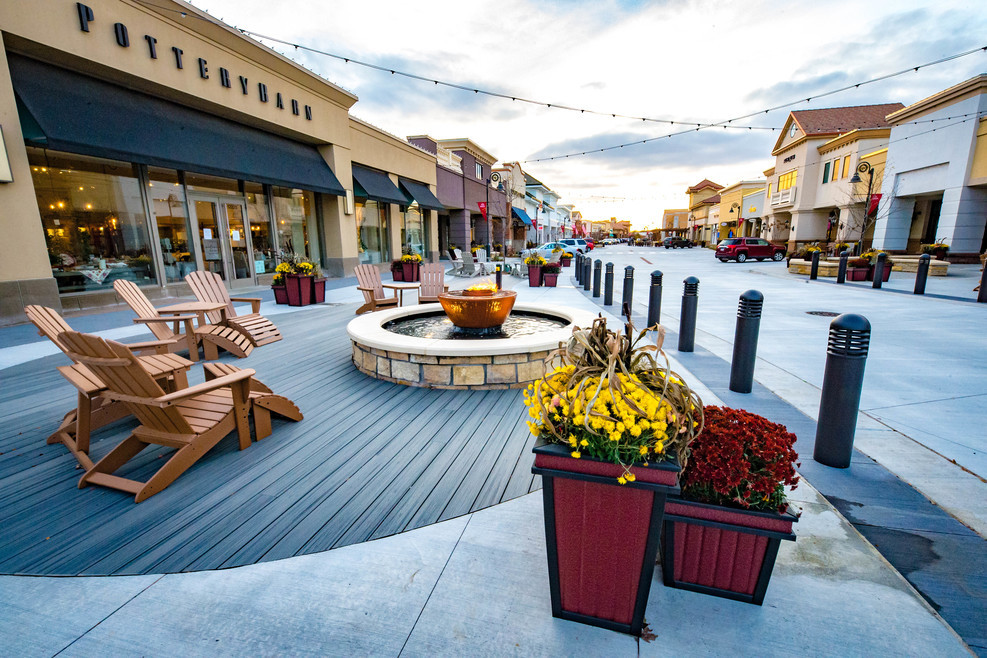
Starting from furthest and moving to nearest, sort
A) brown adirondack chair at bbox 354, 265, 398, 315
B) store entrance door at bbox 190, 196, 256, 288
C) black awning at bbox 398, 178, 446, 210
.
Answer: black awning at bbox 398, 178, 446, 210 < store entrance door at bbox 190, 196, 256, 288 < brown adirondack chair at bbox 354, 265, 398, 315

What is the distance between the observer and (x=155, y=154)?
30.4ft

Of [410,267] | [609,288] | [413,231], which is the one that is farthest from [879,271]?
[413,231]

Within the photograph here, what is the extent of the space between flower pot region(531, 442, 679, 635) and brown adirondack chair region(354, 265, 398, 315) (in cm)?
745

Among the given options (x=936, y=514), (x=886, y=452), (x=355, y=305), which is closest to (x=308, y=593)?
(x=936, y=514)

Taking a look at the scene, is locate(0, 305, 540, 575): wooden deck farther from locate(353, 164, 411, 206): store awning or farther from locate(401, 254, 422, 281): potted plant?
locate(353, 164, 411, 206): store awning

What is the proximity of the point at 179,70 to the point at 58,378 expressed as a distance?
846 centimetres

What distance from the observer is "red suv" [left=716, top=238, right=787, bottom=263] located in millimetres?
28438

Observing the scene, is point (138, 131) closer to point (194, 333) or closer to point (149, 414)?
point (194, 333)

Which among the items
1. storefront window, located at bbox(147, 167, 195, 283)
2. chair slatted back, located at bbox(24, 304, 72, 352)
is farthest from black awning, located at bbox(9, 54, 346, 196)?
chair slatted back, located at bbox(24, 304, 72, 352)

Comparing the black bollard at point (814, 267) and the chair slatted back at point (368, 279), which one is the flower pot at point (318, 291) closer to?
the chair slatted back at point (368, 279)

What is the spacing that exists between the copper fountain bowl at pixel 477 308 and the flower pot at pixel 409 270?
1010 centimetres

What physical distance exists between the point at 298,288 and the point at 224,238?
425 centimetres

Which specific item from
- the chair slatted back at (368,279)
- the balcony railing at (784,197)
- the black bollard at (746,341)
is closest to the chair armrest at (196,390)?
the black bollard at (746,341)

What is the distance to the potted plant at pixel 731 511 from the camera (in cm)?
168
